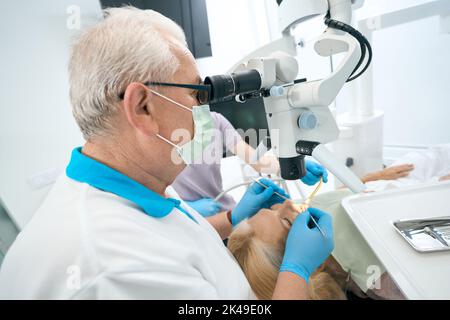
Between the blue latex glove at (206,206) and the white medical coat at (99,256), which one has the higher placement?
the white medical coat at (99,256)

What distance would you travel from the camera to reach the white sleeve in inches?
18.0

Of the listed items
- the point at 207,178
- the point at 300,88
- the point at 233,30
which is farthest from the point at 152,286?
the point at 233,30

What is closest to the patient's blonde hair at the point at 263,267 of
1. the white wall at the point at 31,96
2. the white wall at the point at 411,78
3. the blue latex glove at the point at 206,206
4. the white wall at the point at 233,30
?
the blue latex glove at the point at 206,206

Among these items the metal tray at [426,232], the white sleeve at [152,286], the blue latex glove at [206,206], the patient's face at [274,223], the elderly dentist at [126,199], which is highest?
the elderly dentist at [126,199]

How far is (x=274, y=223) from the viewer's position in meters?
1.05

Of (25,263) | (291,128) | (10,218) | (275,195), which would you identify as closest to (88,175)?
(25,263)

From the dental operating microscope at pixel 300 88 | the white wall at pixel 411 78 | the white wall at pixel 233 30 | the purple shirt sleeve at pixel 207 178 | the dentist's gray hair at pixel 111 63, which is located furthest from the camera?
the white wall at pixel 233 30

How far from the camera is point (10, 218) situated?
60.8 inches

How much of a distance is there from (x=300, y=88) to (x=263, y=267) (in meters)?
0.67

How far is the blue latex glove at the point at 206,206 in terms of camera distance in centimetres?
141

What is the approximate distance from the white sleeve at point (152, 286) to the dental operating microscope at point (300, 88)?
1.42 ft

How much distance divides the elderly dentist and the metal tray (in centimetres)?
36

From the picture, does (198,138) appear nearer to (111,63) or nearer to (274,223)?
(111,63)

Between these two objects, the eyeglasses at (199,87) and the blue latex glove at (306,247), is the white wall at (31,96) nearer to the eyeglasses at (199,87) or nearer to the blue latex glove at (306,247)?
the eyeglasses at (199,87)
